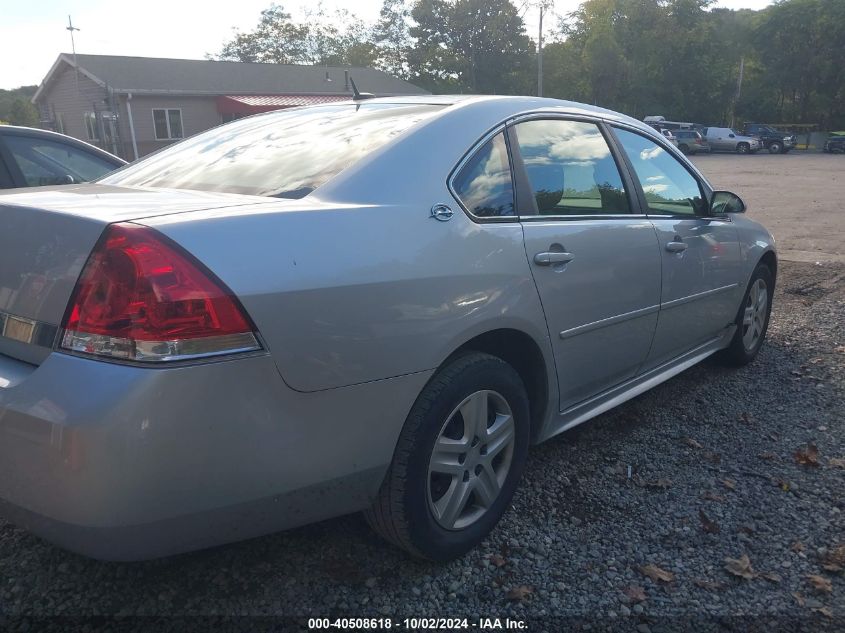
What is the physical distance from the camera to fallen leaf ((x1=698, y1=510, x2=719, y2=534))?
280cm

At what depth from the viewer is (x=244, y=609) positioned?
2254mm

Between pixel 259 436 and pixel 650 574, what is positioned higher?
pixel 259 436

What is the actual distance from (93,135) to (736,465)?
122ft

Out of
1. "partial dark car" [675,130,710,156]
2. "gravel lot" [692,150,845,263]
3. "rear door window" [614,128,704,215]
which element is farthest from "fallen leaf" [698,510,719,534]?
"partial dark car" [675,130,710,156]

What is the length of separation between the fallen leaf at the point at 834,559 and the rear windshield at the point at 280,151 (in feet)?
7.33

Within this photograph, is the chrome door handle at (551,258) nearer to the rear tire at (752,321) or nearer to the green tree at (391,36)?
the rear tire at (752,321)

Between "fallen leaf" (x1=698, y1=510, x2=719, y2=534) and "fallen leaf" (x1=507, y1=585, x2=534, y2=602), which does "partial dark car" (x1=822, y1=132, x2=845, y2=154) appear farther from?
"fallen leaf" (x1=507, y1=585, x2=534, y2=602)

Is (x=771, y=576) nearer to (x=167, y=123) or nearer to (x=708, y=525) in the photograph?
(x=708, y=525)

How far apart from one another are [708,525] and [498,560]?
2.98 ft

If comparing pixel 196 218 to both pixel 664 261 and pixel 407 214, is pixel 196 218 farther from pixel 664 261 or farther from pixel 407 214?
pixel 664 261

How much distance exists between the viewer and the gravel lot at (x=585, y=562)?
90.2 inches

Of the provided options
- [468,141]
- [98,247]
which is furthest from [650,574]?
[98,247]

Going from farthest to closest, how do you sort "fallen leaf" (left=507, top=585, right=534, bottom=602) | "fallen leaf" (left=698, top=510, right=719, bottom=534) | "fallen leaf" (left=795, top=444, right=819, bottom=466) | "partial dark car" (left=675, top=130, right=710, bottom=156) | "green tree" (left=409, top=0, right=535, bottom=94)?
"green tree" (left=409, top=0, right=535, bottom=94), "partial dark car" (left=675, top=130, right=710, bottom=156), "fallen leaf" (left=795, top=444, right=819, bottom=466), "fallen leaf" (left=698, top=510, right=719, bottom=534), "fallen leaf" (left=507, top=585, right=534, bottom=602)

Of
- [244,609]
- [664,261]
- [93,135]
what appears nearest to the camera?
[244,609]
